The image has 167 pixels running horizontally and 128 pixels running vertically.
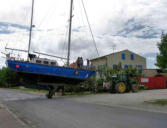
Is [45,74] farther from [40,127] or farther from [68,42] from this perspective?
[40,127]

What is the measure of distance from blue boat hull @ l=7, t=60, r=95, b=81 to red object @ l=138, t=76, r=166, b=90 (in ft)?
35.9

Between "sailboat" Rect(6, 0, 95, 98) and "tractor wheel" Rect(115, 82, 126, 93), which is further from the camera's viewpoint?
"tractor wheel" Rect(115, 82, 126, 93)

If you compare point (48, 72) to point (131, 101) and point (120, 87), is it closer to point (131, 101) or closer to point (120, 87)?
point (131, 101)

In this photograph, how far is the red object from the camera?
26156 mm

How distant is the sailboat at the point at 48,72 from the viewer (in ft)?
49.6

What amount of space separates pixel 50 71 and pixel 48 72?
0.19 m

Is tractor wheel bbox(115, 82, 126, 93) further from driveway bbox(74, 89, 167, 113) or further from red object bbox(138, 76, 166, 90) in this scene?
red object bbox(138, 76, 166, 90)

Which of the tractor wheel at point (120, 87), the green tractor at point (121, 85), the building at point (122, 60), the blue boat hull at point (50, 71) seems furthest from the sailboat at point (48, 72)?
the building at point (122, 60)

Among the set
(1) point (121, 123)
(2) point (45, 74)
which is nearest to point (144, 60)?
(2) point (45, 74)

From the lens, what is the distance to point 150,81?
26.4 m

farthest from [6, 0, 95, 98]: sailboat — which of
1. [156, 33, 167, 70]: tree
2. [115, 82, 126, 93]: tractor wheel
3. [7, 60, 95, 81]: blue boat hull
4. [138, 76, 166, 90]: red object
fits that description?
[138, 76, 166, 90]: red object

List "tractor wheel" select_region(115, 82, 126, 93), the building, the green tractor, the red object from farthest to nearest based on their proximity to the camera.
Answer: the building < the red object < the green tractor < "tractor wheel" select_region(115, 82, 126, 93)

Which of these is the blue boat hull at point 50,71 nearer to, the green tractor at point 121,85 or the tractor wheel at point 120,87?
the tractor wheel at point 120,87

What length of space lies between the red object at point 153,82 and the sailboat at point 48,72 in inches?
424
